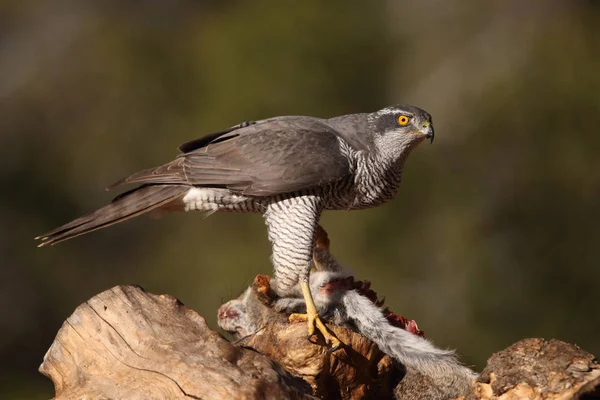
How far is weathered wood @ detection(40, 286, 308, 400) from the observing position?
2898 millimetres

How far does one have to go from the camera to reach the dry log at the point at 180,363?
288 cm

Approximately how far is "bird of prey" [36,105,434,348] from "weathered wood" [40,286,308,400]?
878 mm

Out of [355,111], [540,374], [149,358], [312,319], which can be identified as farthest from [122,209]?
[355,111]

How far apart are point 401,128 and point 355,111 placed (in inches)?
247

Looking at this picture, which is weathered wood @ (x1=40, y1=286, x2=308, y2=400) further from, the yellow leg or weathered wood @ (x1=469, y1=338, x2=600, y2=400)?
weathered wood @ (x1=469, y1=338, x2=600, y2=400)

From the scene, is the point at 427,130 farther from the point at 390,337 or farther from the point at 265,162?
the point at 390,337

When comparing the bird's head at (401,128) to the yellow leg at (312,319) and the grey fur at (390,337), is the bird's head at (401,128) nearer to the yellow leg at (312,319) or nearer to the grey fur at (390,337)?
the grey fur at (390,337)

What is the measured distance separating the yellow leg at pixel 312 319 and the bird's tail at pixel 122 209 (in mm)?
899

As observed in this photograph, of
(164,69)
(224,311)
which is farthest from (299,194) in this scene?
(164,69)

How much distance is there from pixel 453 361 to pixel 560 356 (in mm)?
691

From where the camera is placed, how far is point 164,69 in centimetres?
1245

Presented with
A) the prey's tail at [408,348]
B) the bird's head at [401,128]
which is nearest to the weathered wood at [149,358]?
the prey's tail at [408,348]

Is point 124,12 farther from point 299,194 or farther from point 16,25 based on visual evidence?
point 299,194

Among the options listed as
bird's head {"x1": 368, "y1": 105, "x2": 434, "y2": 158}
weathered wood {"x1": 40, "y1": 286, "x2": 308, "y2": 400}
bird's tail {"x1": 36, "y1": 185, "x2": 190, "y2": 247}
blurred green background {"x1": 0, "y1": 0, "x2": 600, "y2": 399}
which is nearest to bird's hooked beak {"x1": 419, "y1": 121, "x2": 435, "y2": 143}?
bird's head {"x1": 368, "y1": 105, "x2": 434, "y2": 158}
